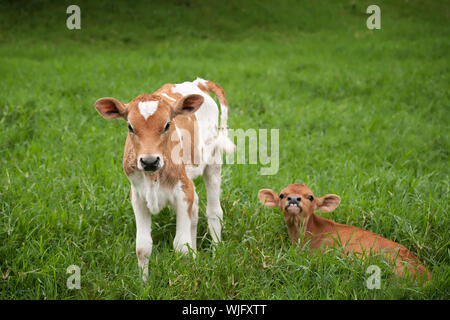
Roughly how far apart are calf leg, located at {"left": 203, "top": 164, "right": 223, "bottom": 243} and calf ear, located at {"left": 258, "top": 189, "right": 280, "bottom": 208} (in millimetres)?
431

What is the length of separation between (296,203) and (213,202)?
81 centimetres

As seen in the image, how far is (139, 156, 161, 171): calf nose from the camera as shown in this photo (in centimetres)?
277

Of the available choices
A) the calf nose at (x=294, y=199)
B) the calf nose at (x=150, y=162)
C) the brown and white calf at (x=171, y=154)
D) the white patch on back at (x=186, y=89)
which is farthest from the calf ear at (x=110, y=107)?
the calf nose at (x=294, y=199)

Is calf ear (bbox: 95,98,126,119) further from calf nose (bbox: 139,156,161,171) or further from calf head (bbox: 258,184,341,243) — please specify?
calf head (bbox: 258,184,341,243)

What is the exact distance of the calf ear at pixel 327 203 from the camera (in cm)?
393

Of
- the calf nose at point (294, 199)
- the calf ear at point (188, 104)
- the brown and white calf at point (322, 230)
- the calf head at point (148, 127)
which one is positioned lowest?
A: the brown and white calf at point (322, 230)

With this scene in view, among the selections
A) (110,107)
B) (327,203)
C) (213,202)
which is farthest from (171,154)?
(327,203)

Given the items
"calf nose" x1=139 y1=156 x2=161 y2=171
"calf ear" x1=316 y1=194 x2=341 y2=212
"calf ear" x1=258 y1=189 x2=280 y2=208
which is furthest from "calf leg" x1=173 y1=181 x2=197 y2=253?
"calf ear" x1=316 y1=194 x2=341 y2=212

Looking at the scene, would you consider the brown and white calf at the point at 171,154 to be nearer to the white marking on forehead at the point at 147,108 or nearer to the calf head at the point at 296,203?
the white marking on forehead at the point at 147,108

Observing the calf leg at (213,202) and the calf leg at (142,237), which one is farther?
the calf leg at (213,202)

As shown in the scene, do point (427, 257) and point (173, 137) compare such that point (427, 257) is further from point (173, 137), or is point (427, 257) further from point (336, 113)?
point (336, 113)

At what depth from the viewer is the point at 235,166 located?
539 centimetres

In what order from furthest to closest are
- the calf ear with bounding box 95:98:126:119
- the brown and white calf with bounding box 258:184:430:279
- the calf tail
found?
the calf tail
the brown and white calf with bounding box 258:184:430:279
the calf ear with bounding box 95:98:126:119

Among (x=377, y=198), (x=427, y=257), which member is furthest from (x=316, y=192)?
(x=427, y=257)
